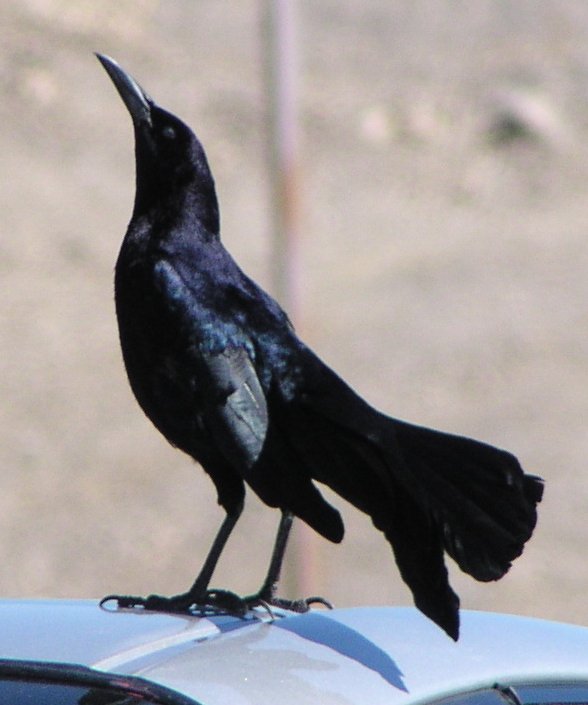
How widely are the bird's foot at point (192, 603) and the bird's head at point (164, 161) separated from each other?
1059 mm

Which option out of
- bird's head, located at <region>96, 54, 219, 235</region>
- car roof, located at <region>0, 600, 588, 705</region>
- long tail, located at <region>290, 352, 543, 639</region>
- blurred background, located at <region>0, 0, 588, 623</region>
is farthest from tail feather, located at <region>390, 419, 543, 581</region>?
blurred background, located at <region>0, 0, 588, 623</region>

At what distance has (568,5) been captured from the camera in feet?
105

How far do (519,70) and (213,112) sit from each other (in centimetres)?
555

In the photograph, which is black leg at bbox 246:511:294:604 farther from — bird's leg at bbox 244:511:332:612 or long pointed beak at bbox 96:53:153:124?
long pointed beak at bbox 96:53:153:124

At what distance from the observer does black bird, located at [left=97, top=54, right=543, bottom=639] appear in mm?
3529

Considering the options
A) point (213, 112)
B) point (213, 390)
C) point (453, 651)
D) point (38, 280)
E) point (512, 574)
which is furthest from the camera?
point (213, 112)

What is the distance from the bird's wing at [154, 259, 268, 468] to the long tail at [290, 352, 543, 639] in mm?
294

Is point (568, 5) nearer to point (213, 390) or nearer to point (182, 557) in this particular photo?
point (182, 557)

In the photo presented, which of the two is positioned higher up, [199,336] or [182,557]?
[182,557]

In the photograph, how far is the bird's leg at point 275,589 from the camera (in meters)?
3.85

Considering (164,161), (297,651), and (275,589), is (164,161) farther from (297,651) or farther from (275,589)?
(297,651)

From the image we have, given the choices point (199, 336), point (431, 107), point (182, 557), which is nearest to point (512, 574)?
point (182, 557)

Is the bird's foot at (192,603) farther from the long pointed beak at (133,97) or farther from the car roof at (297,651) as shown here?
the long pointed beak at (133,97)

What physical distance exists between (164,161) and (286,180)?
12.9 feet
